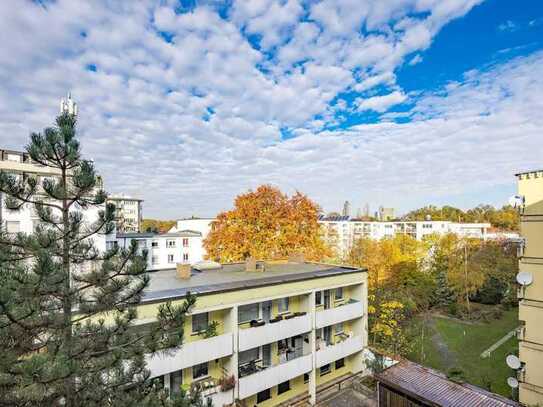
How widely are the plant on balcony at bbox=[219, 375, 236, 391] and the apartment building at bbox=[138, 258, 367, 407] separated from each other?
0.04m

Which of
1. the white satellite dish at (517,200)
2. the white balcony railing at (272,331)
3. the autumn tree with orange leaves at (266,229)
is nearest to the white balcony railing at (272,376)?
the white balcony railing at (272,331)

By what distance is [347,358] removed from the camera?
773 inches

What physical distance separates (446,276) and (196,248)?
32.2 meters

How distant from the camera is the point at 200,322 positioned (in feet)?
45.5

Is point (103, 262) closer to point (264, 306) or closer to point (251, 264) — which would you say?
point (264, 306)

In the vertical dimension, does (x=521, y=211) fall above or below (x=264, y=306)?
above

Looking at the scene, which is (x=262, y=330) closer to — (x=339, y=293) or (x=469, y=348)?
(x=339, y=293)

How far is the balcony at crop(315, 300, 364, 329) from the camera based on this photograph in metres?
16.9

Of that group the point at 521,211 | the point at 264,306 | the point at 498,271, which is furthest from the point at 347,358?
the point at 498,271

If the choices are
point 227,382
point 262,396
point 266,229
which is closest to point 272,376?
point 262,396

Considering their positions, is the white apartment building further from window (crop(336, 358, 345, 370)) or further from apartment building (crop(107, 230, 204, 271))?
window (crop(336, 358, 345, 370))

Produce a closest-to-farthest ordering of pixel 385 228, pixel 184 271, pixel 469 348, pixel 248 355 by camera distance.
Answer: pixel 248 355 < pixel 184 271 < pixel 469 348 < pixel 385 228

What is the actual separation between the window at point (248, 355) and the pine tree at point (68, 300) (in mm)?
8846

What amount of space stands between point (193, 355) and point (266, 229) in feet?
60.4
